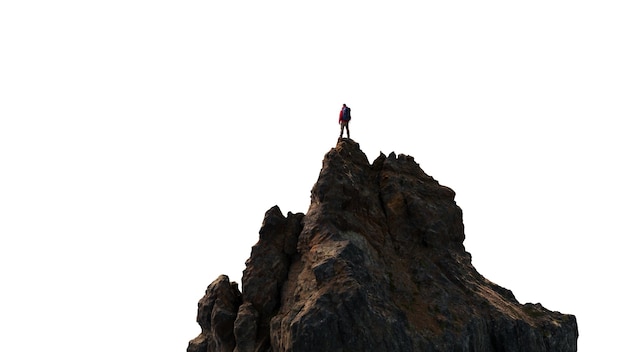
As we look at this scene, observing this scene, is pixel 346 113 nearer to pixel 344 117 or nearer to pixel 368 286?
pixel 344 117

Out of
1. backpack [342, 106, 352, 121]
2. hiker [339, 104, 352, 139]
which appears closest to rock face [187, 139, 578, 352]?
hiker [339, 104, 352, 139]

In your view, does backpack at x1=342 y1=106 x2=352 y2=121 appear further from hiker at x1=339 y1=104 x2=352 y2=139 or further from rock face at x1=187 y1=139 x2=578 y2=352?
rock face at x1=187 y1=139 x2=578 y2=352

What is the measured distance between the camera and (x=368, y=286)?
39.9m

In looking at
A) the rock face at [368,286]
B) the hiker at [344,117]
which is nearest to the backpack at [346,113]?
the hiker at [344,117]

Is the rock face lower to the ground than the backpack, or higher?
lower

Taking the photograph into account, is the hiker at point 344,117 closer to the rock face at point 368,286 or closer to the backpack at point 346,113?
the backpack at point 346,113

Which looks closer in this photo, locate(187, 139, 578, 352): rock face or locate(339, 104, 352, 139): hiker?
locate(187, 139, 578, 352): rock face

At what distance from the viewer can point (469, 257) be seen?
165 feet

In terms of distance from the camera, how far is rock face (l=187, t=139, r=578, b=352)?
3834cm

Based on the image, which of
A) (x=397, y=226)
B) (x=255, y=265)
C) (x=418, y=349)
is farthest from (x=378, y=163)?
(x=418, y=349)

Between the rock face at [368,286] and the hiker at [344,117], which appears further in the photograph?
the hiker at [344,117]

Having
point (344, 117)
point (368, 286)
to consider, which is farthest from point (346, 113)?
point (368, 286)

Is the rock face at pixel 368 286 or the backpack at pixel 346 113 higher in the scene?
the backpack at pixel 346 113

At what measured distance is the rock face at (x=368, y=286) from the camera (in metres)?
38.3
